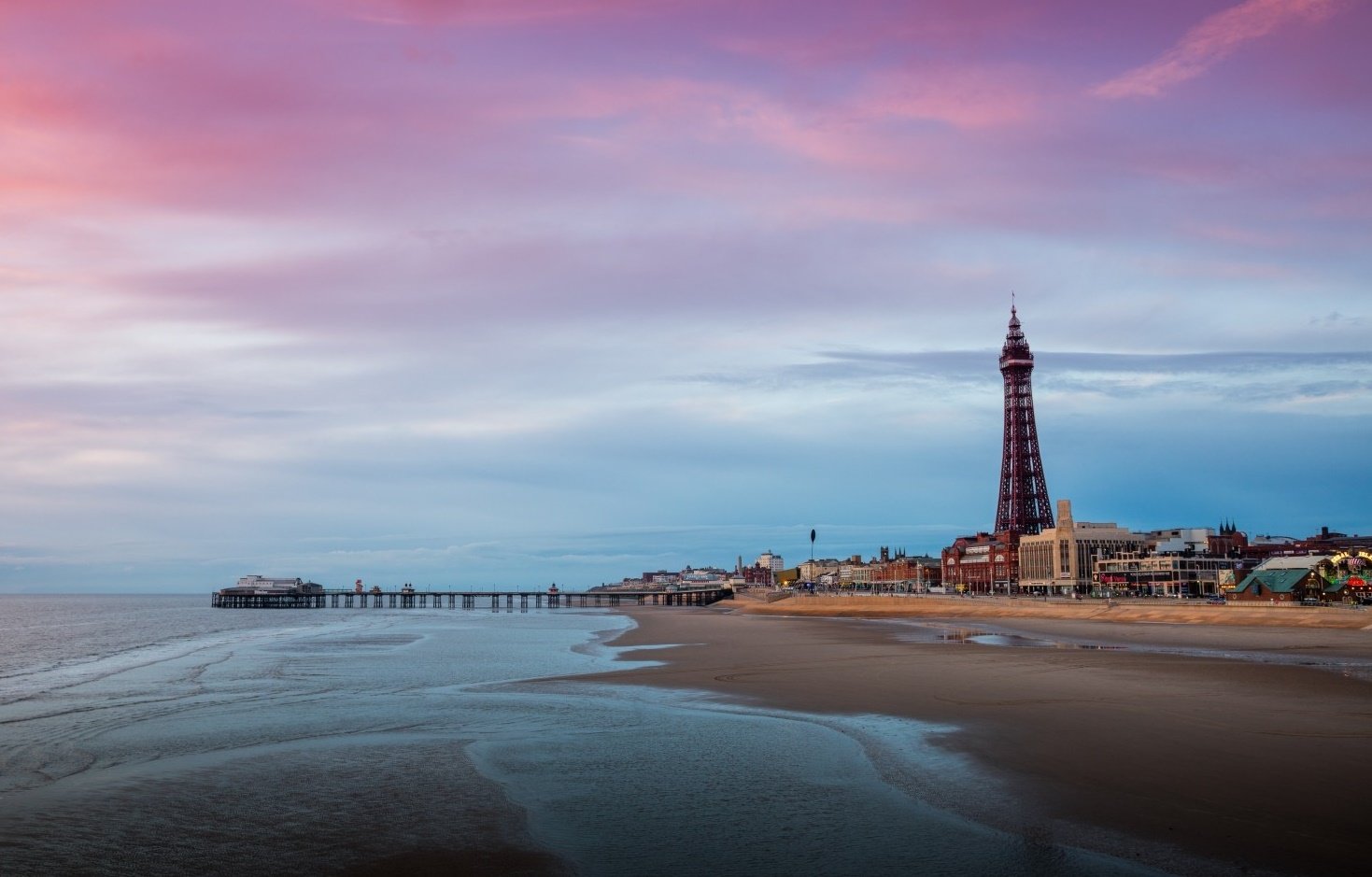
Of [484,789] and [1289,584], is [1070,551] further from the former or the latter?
[484,789]

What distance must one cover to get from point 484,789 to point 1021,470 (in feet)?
544

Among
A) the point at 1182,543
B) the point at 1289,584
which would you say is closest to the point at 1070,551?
the point at 1182,543

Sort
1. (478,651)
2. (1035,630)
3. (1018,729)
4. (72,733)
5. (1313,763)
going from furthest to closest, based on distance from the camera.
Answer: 1. (1035,630)
2. (478,651)
3. (72,733)
4. (1018,729)
5. (1313,763)

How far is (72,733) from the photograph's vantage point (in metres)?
19.3

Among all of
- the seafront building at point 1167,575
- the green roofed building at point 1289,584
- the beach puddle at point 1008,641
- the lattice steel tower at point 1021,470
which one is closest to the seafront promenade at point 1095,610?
the green roofed building at point 1289,584

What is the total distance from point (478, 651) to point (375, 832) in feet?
116

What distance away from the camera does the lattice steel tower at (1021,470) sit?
165250 millimetres

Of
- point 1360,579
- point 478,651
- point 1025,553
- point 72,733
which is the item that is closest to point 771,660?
point 478,651

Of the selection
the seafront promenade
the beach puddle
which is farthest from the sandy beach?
the seafront promenade

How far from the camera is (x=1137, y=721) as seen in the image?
58.6ft

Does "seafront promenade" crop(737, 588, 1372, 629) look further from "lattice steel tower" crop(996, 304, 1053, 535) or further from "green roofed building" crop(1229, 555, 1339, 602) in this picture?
"lattice steel tower" crop(996, 304, 1053, 535)

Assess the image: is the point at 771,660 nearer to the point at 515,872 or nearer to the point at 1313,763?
the point at 1313,763

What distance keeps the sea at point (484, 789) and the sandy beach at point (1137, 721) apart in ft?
3.14

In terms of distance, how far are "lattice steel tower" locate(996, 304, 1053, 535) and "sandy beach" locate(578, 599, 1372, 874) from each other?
121746 mm
